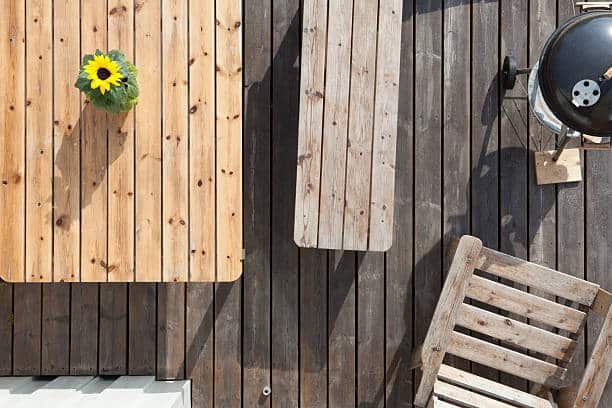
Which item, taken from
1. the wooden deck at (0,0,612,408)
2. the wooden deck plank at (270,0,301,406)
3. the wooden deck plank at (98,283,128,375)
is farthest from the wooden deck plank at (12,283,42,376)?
the wooden deck plank at (270,0,301,406)

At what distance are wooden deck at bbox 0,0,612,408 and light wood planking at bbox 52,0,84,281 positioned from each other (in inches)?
22.2

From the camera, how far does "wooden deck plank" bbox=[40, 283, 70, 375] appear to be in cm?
224

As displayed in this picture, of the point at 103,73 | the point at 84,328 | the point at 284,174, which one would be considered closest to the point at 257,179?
the point at 284,174

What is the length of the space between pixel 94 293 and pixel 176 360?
0.45m

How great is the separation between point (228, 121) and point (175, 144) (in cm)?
19

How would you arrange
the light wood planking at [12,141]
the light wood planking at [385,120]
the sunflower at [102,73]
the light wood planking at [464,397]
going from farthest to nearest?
the light wood planking at [464,397]
the light wood planking at [385,120]
the light wood planking at [12,141]
the sunflower at [102,73]

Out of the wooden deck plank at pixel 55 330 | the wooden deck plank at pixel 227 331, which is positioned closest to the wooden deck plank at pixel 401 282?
the wooden deck plank at pixel 227 331

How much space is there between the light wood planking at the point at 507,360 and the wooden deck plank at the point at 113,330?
1.35m

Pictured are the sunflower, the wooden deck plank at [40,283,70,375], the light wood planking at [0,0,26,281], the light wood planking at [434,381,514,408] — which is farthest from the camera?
the wooden deck plank at [40,283,70,375]

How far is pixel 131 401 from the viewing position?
6.37 ft

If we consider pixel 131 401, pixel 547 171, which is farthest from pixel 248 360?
pixel 547 171

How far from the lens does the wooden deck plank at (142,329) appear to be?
2242 mm

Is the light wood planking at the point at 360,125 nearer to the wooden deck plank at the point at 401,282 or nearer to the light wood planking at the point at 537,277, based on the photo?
the wooden deck plank at the point at 401,282

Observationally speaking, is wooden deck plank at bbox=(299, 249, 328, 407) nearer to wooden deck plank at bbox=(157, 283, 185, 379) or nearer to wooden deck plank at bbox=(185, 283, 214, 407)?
wooden deck plank at bbox=(185, 283, 214, 407)
